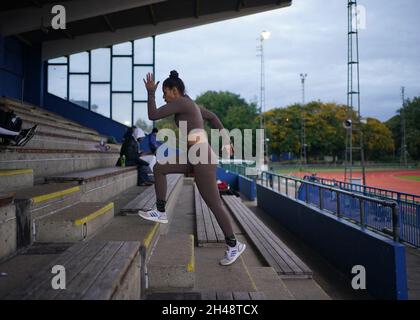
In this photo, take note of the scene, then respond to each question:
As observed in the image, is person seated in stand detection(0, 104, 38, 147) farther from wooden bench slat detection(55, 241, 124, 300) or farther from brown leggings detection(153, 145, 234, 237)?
wooden bench slat detection(55, 241, 124, 300)

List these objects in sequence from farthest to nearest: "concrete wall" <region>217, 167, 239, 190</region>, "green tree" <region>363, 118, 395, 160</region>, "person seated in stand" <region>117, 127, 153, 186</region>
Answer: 1. "green tree" <region>363, 118, 395, 160</region>
2. "concrete wall" <region>217, 167, 239, 190</region>
3. "person seated in stand" <region>117, 127, 153, 186</region>

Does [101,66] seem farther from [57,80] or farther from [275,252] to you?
[275,252]

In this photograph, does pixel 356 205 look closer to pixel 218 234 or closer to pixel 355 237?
pixel 355 237

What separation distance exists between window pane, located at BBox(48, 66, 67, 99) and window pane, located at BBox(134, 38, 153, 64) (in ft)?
13.5

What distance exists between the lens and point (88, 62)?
69.4 feet

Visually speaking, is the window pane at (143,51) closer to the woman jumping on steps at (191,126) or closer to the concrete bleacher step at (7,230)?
the woman jumping on steps at (191,126)

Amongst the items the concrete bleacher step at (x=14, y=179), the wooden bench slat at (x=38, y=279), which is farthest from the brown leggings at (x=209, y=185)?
the concrete bleacher step at (x=14, y=179)

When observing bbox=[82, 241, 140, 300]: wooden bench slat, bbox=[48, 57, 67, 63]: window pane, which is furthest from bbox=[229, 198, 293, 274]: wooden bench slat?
bbox=[48, 57, 67, 63]: window pane

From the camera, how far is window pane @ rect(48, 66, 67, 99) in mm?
20812

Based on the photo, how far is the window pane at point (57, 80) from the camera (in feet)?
68.3

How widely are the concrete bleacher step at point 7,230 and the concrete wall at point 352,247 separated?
4.29 meters
